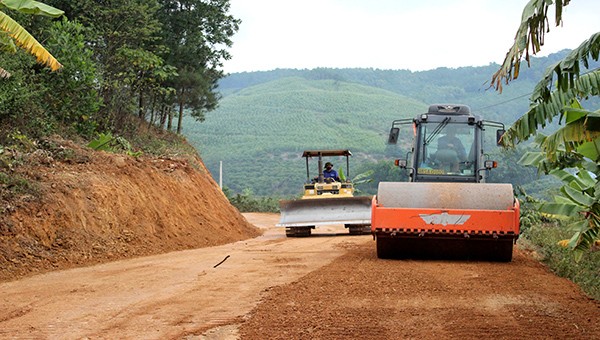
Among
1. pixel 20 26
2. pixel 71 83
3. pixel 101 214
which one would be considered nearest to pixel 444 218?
pixel 101 214

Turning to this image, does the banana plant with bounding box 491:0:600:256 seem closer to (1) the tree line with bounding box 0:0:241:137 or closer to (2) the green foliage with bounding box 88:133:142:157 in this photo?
(1) the tree line with bounding box 0:0:241:137

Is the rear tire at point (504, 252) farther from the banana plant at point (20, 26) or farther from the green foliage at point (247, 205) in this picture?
the green foliage at point (247, 205)

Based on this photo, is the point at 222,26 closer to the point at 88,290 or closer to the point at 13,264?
the point at 13,264

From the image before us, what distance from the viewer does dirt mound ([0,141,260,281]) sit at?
1481cm

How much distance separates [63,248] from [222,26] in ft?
71.7

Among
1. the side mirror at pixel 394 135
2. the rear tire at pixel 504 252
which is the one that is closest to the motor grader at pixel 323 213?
the side mirror at pixel 394 135

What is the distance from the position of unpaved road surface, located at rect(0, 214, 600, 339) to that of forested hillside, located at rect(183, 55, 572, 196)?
4333cm

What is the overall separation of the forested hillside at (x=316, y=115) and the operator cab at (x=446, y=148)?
39425 millimetres

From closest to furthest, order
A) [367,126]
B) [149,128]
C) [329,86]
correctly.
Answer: [149,128] < [367,126] < [329,86]

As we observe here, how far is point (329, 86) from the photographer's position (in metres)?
160

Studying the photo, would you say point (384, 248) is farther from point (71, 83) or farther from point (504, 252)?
point (71, 83)

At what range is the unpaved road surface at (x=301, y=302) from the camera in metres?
8.04

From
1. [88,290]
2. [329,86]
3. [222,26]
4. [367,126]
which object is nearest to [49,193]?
[88,290]

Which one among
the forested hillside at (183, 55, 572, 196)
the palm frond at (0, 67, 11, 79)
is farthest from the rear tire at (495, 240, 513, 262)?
A: the forested hillside at (183, 55, 572, 196)
